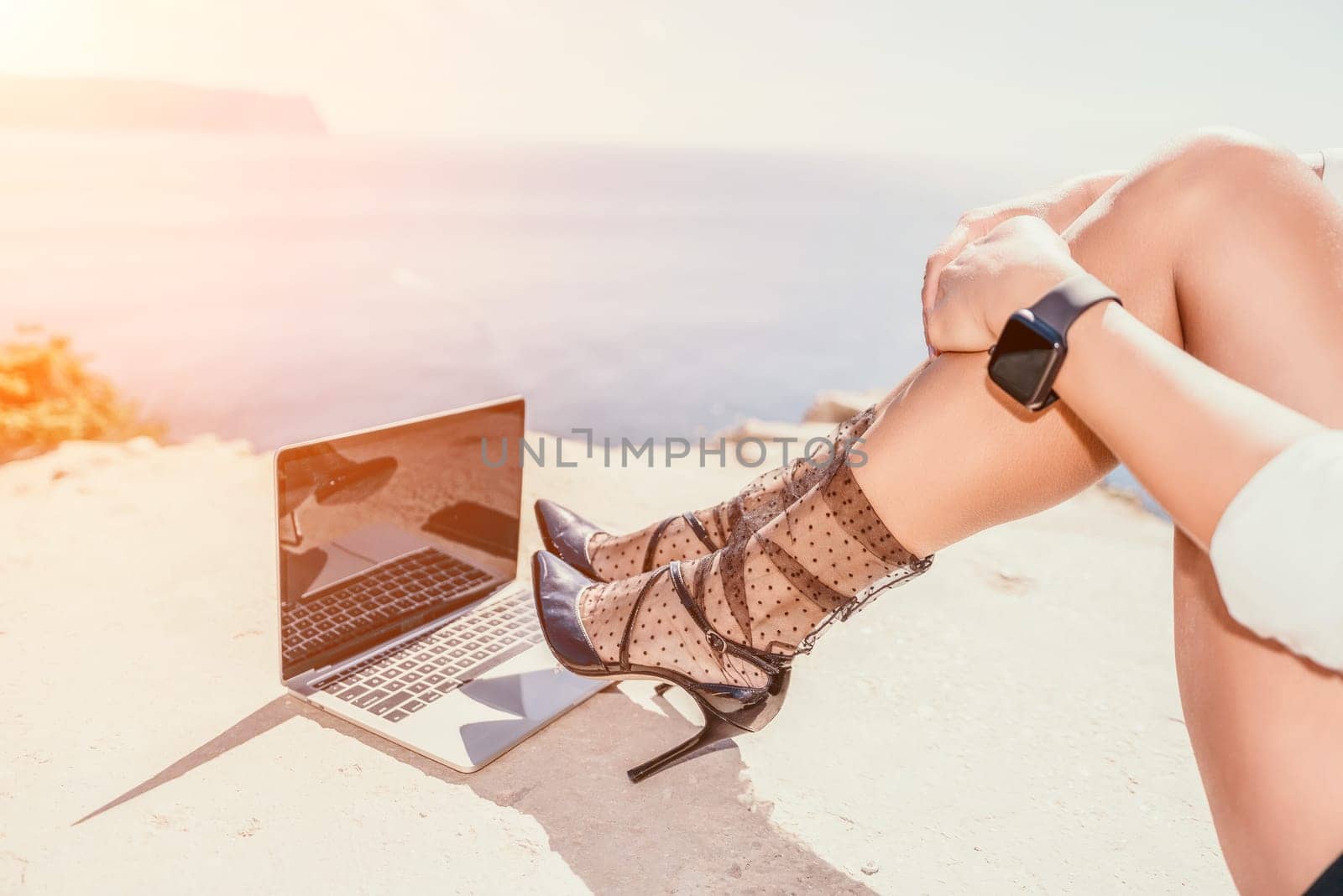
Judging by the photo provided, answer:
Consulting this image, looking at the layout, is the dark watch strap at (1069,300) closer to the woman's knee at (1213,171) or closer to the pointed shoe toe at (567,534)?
the woman's knee at (1213,171)

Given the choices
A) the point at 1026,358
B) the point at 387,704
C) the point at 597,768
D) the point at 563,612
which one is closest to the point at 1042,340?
the point at 1026,358

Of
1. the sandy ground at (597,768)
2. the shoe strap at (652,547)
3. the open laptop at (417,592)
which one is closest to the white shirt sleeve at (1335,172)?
the sandy ground at (597,768)

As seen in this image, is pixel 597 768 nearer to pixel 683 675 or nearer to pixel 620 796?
pixel 620 796

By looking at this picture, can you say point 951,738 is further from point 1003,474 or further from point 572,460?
point 572,460

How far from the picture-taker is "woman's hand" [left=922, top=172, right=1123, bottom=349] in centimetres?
106

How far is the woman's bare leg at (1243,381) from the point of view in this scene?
26.5 inches

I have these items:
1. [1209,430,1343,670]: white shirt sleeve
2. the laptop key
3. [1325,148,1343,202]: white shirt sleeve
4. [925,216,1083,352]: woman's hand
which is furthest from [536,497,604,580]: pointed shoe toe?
[1325,148,1343,202]: white shirt sleeve

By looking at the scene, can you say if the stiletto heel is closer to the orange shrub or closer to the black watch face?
the black watch face

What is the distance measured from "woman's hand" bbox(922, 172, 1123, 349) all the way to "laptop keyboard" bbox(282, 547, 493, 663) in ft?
3.17

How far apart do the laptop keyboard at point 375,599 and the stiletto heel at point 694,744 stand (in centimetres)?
48

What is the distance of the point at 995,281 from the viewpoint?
78 cm

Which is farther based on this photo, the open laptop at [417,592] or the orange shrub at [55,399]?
the orange shrub at [55,399]

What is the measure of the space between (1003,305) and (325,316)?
6.34m

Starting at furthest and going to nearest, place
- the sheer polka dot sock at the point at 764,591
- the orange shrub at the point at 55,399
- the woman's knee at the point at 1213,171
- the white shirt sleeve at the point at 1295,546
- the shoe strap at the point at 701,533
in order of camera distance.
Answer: the orange shrub at the point at 55,399 → the shoe strap at the point at 701,533 → the sheer polka dot sock at the point at 764,591 → the woman's knee at the point at 1213,171 → the white shirt sleeve at the point at 1295,546
